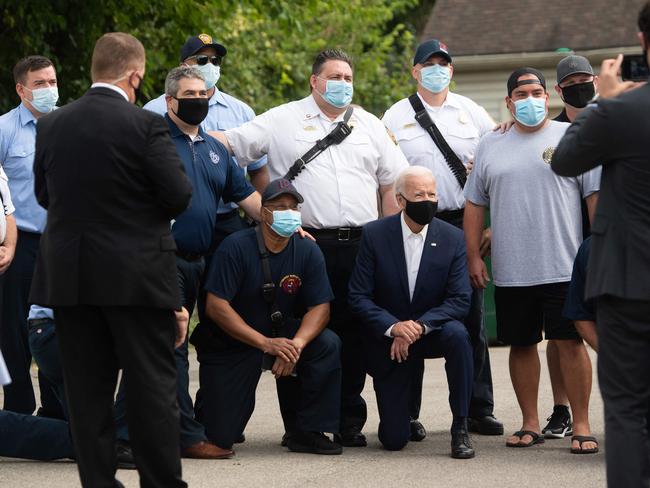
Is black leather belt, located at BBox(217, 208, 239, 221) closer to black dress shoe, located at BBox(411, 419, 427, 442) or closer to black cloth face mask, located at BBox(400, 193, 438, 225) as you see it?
black cloth face mask, located at BBox(400, 193, 438, 225)

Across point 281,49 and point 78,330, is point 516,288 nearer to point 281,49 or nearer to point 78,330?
point 78,330

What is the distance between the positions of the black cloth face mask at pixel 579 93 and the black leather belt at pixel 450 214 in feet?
3.39

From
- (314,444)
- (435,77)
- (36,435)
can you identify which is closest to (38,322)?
(36,435)

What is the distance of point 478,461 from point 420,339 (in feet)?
2.86

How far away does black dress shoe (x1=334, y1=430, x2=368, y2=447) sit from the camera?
863 cm

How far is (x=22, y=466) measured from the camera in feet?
25.6

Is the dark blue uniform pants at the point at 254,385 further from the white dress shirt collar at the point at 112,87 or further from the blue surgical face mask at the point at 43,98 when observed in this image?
the white dress shirt collar at the point at 112,87

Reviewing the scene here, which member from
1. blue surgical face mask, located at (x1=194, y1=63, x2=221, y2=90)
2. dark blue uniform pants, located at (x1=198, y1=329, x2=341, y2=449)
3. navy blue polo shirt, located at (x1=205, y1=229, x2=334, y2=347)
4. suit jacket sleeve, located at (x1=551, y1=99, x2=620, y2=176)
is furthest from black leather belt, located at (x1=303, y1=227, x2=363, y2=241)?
suit jacket sleeve, located at (x1=551, y1=99, x2=620, y2=176)

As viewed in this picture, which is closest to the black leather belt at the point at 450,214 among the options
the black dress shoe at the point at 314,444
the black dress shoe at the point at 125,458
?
the black dress shoe at the point at 314,444

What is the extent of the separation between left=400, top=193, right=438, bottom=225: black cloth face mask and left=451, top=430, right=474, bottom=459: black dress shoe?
1311mm

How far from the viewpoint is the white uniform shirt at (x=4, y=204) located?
7.98m

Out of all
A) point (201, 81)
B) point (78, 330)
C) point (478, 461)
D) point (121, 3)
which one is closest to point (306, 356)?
point (478, 461)

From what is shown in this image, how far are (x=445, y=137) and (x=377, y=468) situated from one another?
8.13 feet

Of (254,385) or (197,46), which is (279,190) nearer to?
(254,385)
